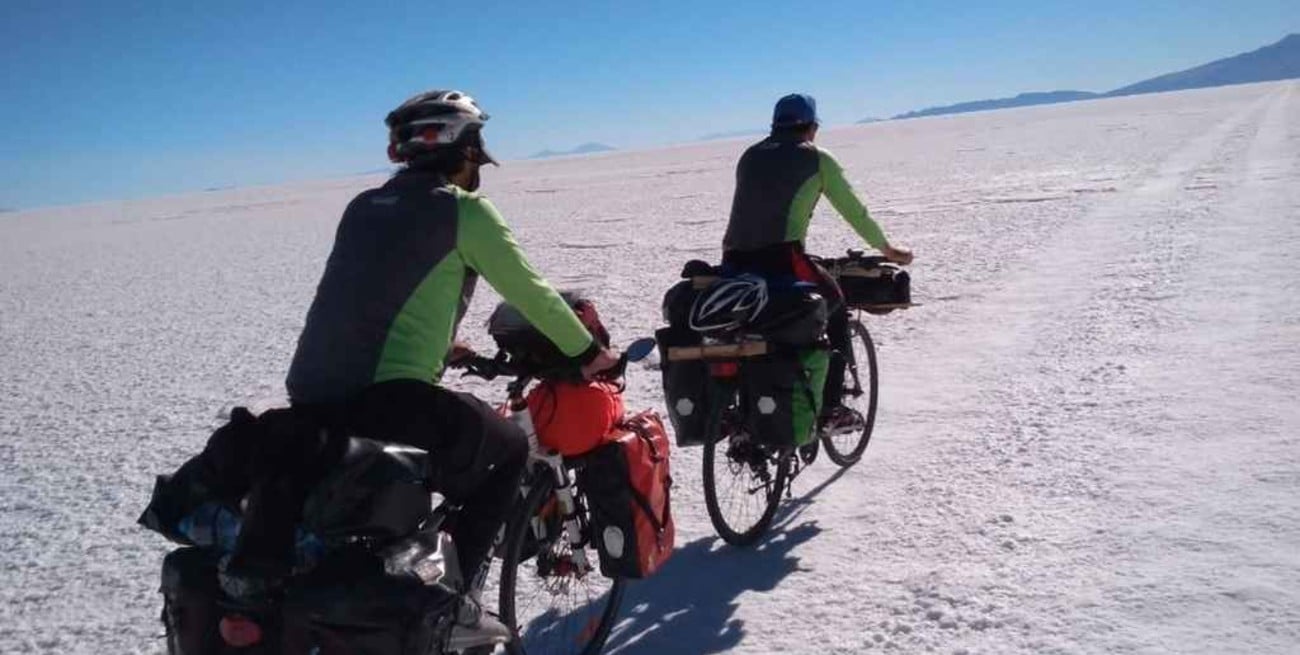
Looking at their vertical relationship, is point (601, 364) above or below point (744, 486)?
above

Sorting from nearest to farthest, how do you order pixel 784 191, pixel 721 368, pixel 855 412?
pixel 721 368, pixel 784 191, pixel 855 412

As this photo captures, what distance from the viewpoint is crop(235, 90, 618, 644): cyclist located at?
2857mm

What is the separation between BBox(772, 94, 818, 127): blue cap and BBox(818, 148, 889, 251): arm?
0.18 m

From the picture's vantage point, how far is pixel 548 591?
4055 millimetres

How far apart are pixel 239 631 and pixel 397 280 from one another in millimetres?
962

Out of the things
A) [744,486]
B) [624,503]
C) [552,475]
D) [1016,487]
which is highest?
[552,475]

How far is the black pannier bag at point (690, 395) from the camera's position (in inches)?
184

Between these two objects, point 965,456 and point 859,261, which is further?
point 859,261

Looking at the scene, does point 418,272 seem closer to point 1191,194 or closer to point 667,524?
point 667,524

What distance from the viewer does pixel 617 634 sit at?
4.09 m

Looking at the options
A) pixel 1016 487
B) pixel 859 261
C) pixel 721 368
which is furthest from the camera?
pixel 859 261

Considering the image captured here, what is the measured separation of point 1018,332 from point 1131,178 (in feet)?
47.7

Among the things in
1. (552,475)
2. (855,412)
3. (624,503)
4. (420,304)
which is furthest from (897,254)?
(420,304)

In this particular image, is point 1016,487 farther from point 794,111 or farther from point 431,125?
point 431,125
